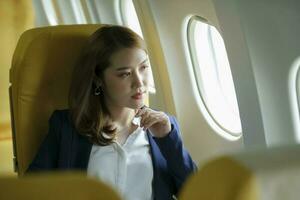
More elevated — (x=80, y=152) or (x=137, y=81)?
(x=137, y=81)

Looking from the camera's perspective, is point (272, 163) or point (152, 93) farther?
point (152, 93)

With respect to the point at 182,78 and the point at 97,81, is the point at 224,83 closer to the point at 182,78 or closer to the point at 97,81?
the point at 182,78

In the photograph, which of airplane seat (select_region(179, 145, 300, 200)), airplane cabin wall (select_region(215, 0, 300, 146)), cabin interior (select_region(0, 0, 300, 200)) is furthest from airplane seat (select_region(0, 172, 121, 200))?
airplane cabin wall (select_region(215, 0, 300, 146))

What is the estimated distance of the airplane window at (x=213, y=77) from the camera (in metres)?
2.75

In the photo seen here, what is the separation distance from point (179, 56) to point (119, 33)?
0.83 m

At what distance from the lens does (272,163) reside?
77 cm

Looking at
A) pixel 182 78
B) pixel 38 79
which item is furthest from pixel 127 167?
pixel 182 78

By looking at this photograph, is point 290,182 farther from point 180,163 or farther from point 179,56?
point 179,56

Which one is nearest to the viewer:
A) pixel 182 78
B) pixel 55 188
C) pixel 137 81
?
pixel 55 188

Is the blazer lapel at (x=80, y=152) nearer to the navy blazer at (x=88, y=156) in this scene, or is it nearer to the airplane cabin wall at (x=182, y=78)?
the navy blazer at (x=88, y=156)

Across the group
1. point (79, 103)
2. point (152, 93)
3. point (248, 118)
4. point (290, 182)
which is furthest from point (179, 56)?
point (290, 182)

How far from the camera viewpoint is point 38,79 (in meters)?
2.12

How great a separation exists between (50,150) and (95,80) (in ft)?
0.94

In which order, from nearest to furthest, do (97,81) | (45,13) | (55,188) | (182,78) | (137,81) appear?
(55,188), (137,81), (97,81), (182,78), (45,13)
